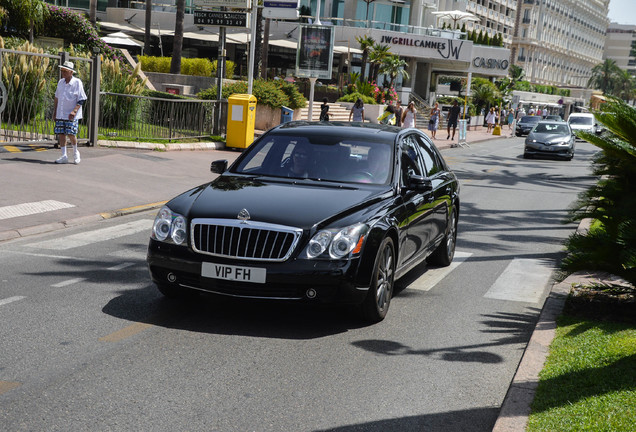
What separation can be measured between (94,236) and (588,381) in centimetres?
673

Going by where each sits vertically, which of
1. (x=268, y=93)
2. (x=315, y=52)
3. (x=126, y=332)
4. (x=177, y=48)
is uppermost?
(x=315, y=52)

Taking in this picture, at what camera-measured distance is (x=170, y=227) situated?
6.38m

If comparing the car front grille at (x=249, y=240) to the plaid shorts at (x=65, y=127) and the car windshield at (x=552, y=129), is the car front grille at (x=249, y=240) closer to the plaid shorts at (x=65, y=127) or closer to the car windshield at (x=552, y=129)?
the plaid shorts at (x=65, y=127)

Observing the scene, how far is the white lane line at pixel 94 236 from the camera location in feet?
30.4

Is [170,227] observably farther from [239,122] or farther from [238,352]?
[239,122]

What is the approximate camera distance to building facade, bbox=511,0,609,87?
133750 mm

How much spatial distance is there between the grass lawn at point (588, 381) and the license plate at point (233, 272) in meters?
2.12

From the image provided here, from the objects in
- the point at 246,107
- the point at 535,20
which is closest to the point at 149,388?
the point at 246,107

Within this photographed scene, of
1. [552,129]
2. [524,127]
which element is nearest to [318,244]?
[552,129]

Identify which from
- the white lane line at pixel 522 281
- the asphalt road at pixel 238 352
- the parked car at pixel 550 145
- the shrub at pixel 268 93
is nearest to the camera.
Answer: the asphalt road at pixel 238 352

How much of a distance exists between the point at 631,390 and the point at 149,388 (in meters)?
2.87

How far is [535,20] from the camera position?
134750 mm

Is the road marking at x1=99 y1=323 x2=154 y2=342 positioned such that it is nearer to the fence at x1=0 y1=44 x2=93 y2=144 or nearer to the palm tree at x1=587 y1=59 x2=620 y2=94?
the fence at x1=0 y1=44 x2=93 y2=144

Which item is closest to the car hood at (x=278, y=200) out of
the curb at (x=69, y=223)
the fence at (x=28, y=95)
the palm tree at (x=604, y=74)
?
the curb at (x=69, y=223)
